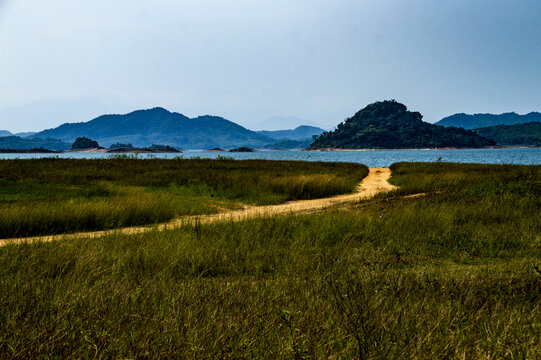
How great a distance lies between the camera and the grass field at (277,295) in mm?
2943

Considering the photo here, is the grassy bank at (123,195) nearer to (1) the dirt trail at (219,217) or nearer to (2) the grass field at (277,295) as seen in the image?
(1) the dirt trail at (219,217)

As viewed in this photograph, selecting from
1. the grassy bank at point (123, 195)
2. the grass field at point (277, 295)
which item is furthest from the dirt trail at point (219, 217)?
the grass field at point (277, 295)

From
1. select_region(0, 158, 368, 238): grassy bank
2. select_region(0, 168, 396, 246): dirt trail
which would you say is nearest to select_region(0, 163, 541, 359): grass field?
select_region(0, 168, 396, 246): dirt trail

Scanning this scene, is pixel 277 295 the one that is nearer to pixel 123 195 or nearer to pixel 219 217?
pixel 219 217

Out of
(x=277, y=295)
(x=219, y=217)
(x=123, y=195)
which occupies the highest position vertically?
(x=277, y=295)

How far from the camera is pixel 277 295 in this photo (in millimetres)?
4180

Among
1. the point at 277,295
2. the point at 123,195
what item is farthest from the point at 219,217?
the point at 277,295

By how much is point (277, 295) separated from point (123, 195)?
15.3m

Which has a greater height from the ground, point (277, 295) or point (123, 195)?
point (277, 295)

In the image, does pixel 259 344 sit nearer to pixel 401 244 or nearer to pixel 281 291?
pixel 281 291

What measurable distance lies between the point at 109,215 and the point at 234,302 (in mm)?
10547

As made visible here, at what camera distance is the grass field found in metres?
2.94

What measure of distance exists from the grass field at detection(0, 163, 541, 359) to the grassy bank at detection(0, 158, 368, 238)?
4775 millimetres

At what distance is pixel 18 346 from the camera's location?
9.59 feet
